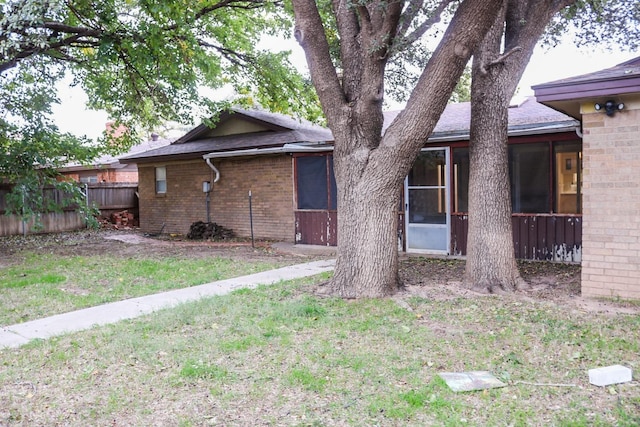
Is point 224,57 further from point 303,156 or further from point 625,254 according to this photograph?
point 625,254

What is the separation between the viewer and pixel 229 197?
15562mm

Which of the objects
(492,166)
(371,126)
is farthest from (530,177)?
(371,126)

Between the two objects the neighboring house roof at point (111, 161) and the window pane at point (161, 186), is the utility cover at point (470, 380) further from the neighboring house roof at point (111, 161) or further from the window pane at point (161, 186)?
the neighboring house roof at point (111, 161)

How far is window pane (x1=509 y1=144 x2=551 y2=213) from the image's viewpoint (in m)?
9.84

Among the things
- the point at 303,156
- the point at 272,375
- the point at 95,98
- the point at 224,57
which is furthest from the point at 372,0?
the point at 95,98

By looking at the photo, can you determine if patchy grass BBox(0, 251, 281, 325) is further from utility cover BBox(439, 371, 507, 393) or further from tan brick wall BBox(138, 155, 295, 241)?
utility cover BBox(439, 371, 507, 393)

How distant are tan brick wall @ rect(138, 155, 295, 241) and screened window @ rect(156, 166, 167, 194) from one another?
0.55 ft

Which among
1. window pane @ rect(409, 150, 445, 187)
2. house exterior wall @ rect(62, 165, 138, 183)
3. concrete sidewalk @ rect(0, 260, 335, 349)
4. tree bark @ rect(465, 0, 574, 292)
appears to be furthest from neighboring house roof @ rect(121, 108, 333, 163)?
house exterior wall @ rect(62, 165, 138, 183)

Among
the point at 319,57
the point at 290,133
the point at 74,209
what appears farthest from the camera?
the point at 74,209

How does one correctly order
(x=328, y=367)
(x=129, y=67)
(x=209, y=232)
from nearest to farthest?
(x=328, y=367) → (x=129, y=67) → (x=209, y=232)

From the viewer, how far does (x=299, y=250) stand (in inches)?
488

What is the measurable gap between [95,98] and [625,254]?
1347 centimetres

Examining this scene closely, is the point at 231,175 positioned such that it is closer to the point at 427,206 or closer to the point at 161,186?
the point at 161,186

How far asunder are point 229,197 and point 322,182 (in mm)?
3731
